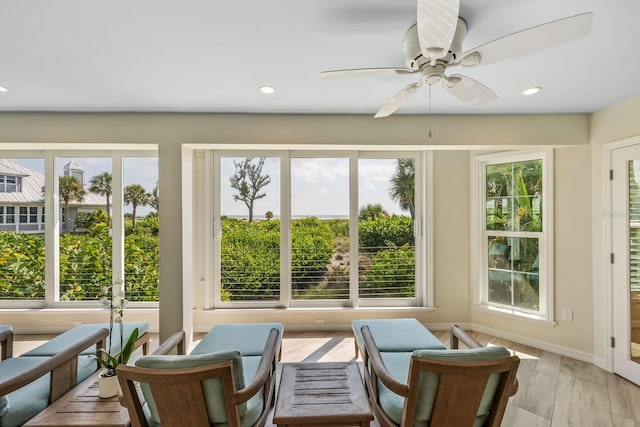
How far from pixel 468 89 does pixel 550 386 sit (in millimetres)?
2529

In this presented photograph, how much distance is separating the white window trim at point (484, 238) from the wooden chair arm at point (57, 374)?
3813 millimetres

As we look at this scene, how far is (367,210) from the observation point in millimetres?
3828

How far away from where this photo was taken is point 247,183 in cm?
379

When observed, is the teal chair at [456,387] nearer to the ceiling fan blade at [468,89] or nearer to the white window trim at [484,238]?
the ceiling fan blade at [468,89]

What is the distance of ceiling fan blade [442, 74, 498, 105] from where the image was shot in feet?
5.48

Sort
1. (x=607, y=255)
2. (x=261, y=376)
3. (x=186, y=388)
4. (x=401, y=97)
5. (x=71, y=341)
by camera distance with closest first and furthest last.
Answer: (x=186, y=388)
(x=261, y=376)
(x=401, y=97)
(x=71, y=341)
(x=607, y=255)

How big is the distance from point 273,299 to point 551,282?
9.93 feet

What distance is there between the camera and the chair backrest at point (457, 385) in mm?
1446

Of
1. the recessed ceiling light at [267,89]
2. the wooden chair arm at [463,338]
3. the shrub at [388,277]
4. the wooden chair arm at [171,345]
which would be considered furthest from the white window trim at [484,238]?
the wooden chair arm at [171,345]

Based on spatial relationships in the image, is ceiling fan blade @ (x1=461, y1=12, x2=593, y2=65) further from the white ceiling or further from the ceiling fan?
the white ceiling

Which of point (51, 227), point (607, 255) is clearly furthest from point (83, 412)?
point (607, 255)

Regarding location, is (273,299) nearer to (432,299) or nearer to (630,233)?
(432,299)

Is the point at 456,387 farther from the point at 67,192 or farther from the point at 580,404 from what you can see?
the point at 67,192

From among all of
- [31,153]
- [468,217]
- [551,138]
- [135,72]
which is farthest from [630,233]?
[31,153]
